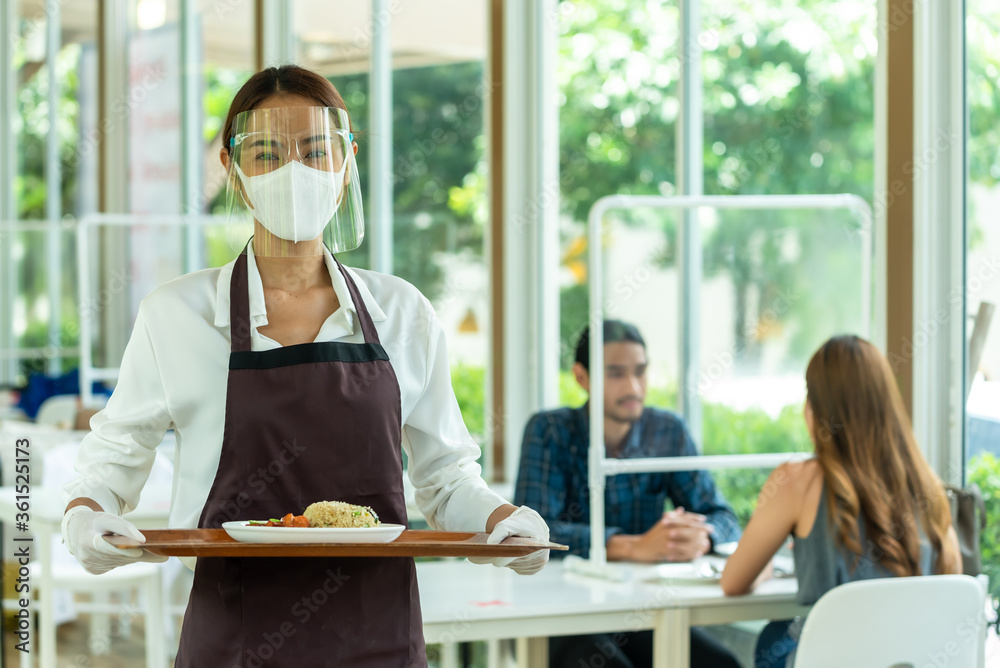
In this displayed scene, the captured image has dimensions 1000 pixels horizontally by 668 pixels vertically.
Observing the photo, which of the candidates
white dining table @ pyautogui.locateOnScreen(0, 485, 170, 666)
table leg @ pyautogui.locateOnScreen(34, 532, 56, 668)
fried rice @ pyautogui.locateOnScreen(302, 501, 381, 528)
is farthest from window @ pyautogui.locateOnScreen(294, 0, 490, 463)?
fried rice @ pyautogui.locateOnScreen(302, 501, 381, 528)

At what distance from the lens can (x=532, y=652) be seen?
2326mm

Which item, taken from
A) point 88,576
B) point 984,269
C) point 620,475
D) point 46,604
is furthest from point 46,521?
point 984,269

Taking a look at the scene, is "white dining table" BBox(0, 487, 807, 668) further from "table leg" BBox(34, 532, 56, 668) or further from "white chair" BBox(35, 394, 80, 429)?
"white chair" BBox(35, 394, 80, 429)

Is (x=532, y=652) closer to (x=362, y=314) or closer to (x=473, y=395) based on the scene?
(x=362, y=314)

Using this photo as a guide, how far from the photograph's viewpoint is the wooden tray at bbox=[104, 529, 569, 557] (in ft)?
4.05

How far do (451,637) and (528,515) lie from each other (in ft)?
2.84

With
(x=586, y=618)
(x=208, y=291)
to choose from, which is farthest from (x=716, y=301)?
(x=208, y=291)

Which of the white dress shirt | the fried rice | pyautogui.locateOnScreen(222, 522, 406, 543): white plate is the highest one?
the white dress shirt

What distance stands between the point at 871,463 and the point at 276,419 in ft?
4.47

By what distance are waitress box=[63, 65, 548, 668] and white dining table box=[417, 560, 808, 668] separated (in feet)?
2.62

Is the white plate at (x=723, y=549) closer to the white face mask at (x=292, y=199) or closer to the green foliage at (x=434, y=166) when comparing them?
the white face mask at (x=292, y=199)

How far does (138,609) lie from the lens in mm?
4043

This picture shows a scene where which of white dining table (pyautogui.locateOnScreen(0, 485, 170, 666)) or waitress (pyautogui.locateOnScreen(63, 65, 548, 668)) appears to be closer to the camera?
waitress (pyautogui.locateOnScreen(63, 65, 548, 668))

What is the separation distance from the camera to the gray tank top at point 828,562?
2.22 m
